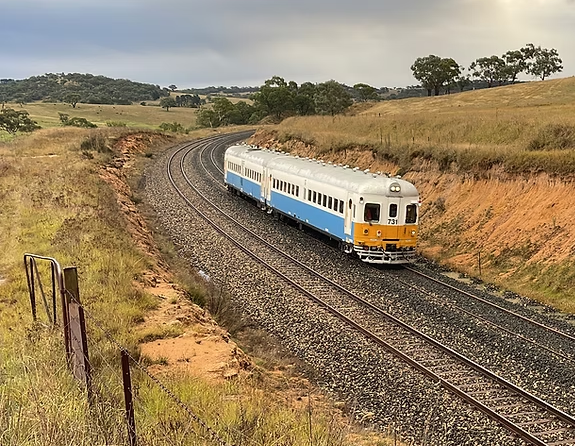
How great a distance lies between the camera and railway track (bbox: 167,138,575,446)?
9.98m

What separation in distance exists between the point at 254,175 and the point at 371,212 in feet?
39.8

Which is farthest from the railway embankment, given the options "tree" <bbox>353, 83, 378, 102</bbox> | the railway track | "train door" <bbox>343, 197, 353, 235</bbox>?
"tree" <bbox>353, 83, 378, 102</bbox>

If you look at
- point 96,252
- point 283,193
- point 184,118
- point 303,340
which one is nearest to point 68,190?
point 283,193

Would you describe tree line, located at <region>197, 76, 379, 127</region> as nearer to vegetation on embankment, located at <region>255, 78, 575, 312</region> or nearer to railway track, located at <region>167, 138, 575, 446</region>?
vegetation on embankment, located at <region>255, 78, 575, 312</region>

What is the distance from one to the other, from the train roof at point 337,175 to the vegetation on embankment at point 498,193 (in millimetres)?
3831

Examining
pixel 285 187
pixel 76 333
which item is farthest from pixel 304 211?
pixel 76 333

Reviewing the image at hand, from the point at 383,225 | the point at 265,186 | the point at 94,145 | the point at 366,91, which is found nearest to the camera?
the point at 383,225

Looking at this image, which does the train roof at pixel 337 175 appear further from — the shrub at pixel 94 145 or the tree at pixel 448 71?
the tree at pixel 448 71

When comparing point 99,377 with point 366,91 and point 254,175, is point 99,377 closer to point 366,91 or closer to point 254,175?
point 254,175

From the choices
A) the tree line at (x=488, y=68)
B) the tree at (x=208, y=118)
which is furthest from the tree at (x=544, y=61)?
the tree at (x=208, y=118)

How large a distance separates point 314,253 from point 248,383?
1275 centimetres

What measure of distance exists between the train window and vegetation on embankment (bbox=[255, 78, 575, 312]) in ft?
7.94

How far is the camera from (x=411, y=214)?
69.2 ft

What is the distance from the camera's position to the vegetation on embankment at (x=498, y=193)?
19.4 m
